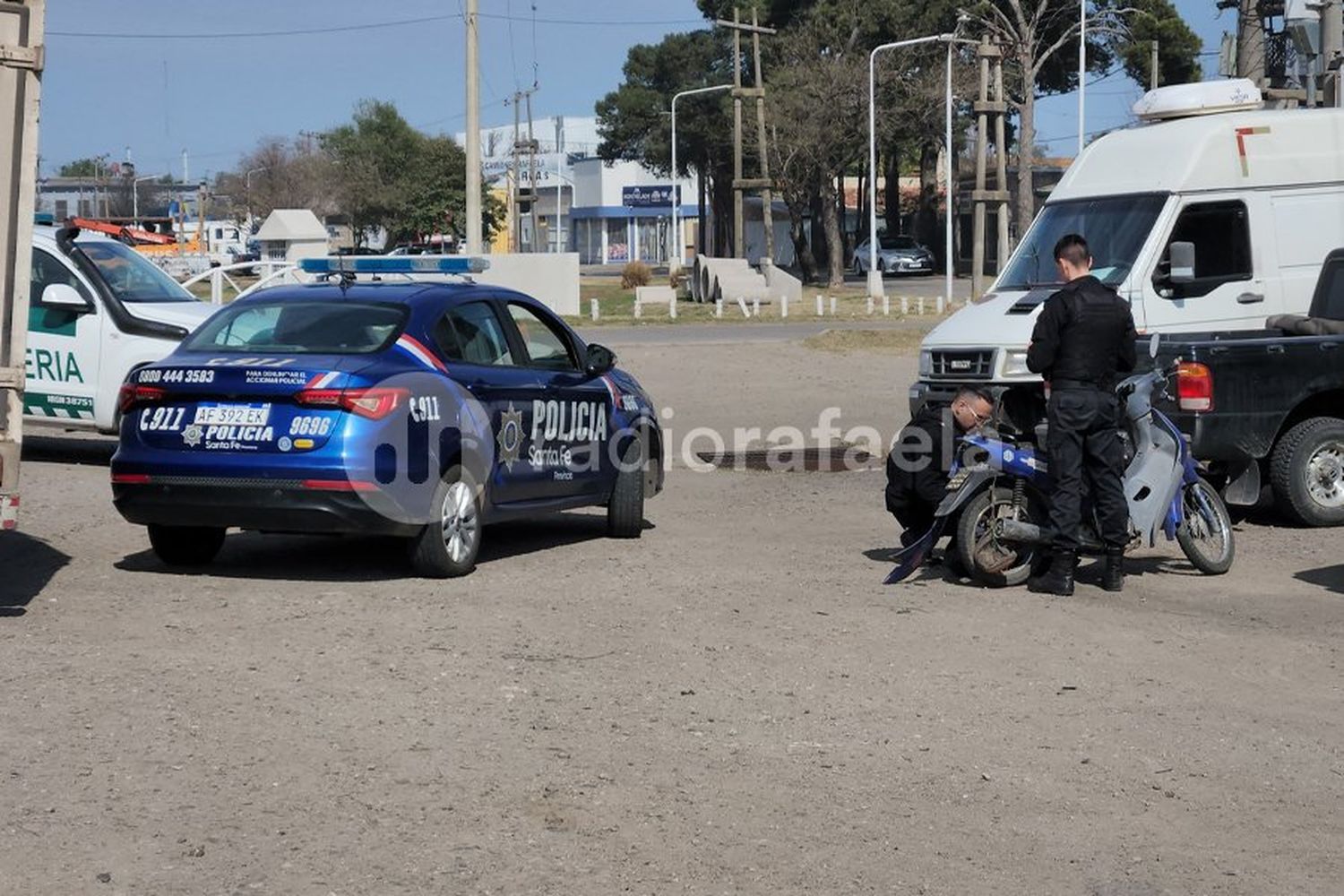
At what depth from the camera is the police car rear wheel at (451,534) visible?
32.1ft

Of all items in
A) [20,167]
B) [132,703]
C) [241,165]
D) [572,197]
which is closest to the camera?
[132,703]

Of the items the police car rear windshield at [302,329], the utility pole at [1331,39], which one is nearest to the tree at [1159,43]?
the utility pole at [1331,39]

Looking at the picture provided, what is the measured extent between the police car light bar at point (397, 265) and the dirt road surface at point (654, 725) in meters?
1.95

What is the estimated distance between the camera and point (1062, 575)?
991 cm

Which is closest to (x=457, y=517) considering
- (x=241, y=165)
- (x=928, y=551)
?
(x=928, y=551)

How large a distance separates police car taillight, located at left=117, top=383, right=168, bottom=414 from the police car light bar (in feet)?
8.19

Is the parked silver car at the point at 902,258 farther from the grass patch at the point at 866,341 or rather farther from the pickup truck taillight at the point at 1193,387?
the pickup truck taillight at the point at 1193,387

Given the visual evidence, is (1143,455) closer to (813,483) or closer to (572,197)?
(813,483)

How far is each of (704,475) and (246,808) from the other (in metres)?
10.5

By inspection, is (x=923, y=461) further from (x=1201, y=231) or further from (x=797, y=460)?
(x=797, y=460)

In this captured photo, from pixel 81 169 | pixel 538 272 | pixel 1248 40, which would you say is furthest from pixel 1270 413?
pixel 81 169

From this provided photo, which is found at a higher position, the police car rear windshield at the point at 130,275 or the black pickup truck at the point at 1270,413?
the police car rear windshield at the point at 130,275

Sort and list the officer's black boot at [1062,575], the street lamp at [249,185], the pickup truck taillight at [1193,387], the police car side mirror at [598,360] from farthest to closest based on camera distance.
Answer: the street lamp at [249,185] → the pickup truck taillight at [1193,387] → the police car side mirror at [598,360] → the officer's black boot at [1062,575]

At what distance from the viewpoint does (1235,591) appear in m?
10.3
